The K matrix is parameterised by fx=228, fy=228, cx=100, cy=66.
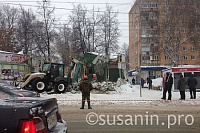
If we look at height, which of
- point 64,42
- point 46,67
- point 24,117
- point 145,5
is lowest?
point 24,117

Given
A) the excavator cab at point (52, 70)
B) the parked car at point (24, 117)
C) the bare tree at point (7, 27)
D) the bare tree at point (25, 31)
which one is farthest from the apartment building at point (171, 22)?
the parked car at point (24, 117)

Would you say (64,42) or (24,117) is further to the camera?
(64,42)

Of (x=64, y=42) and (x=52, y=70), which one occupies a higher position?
(x=64, y=42)

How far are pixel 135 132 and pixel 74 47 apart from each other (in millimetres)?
31513

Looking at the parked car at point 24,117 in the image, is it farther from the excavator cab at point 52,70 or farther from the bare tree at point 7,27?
the bare tree at point 7,27

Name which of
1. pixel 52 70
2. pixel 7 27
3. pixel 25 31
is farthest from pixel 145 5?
pixel 7 27

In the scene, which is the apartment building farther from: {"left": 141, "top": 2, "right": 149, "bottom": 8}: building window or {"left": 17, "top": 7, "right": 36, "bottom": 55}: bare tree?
{"left": 17, "top": 7, "right": 36, "bottom": 55}: bare tree

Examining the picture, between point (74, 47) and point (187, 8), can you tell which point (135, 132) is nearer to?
point (187, 8)

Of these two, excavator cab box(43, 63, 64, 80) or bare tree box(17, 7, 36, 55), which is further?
bare tree box(17, 7, 36, 55)

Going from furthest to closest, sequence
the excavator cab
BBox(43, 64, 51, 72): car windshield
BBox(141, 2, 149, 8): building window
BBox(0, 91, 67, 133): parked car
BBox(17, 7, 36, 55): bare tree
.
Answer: BBox(17, 7, 36, 55): bare tree, BBox(141, 2, 149, 8): building window, BBox(43, 64, 51, 72): car windshield, the excavator cab, BBox(0, 91, 67, 133): parked car

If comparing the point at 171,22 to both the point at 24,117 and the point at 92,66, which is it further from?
the point at 24,117

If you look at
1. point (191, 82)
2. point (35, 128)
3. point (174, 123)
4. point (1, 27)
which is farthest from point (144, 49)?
point (35, 128)

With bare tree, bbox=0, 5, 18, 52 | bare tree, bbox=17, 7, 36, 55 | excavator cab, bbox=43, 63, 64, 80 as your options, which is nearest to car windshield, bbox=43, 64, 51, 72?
excavator cab, bbox=43, 63, 64, 80

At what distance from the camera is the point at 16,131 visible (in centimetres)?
293
